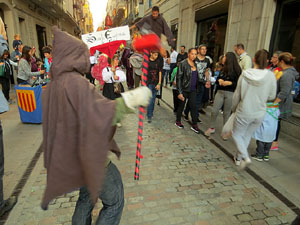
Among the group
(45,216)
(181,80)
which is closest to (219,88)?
(181,80)

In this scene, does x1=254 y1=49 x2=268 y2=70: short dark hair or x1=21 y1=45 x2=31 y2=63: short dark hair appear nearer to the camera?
x1=254 y1=49 x2=268 y2=70: short dark hair

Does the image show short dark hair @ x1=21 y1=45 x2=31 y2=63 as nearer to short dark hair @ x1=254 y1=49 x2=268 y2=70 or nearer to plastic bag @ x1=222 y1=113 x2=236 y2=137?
plastic bag @ x1=222 y1=113 x2=236 y2=137

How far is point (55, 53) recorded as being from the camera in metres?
1.48

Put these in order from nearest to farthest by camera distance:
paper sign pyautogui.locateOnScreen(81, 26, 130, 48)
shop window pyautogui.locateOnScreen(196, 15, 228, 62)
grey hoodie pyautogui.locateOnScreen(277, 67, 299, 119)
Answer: grey hoodie pyautogui.locateOnScreen(277, 67, 299, 119) < paper sign pyautogui.locateOnScreen(81, 26, 130, 48) < shop window pyautogui.locateOnScreen(196, 15, 228, 62)

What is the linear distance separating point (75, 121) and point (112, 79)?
383cm

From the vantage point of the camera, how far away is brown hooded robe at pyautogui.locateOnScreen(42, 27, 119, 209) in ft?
4.35

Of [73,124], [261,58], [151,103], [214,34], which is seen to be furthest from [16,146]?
[214,34]

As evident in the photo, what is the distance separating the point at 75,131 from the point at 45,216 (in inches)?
68.4

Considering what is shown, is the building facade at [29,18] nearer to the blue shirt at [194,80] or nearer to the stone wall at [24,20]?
the stone wall at [24,20]

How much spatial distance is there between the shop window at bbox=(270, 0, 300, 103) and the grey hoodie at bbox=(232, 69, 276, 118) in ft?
10.3

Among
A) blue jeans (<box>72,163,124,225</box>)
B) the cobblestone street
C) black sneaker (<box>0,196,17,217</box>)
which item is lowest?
the cobblestone street

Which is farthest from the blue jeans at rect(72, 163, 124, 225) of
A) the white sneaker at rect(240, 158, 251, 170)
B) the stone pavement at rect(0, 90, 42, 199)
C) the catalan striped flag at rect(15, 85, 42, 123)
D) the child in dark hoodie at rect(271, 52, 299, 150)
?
the catalan striped flag at rect(15, 85, 42, 123)

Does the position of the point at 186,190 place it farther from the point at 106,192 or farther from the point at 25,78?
the point at 25,78

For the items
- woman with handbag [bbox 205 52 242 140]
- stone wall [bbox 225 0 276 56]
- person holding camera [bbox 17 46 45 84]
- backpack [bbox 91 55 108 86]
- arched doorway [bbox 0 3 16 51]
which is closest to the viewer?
woman with handbag [bbox 205 52 242 140]
